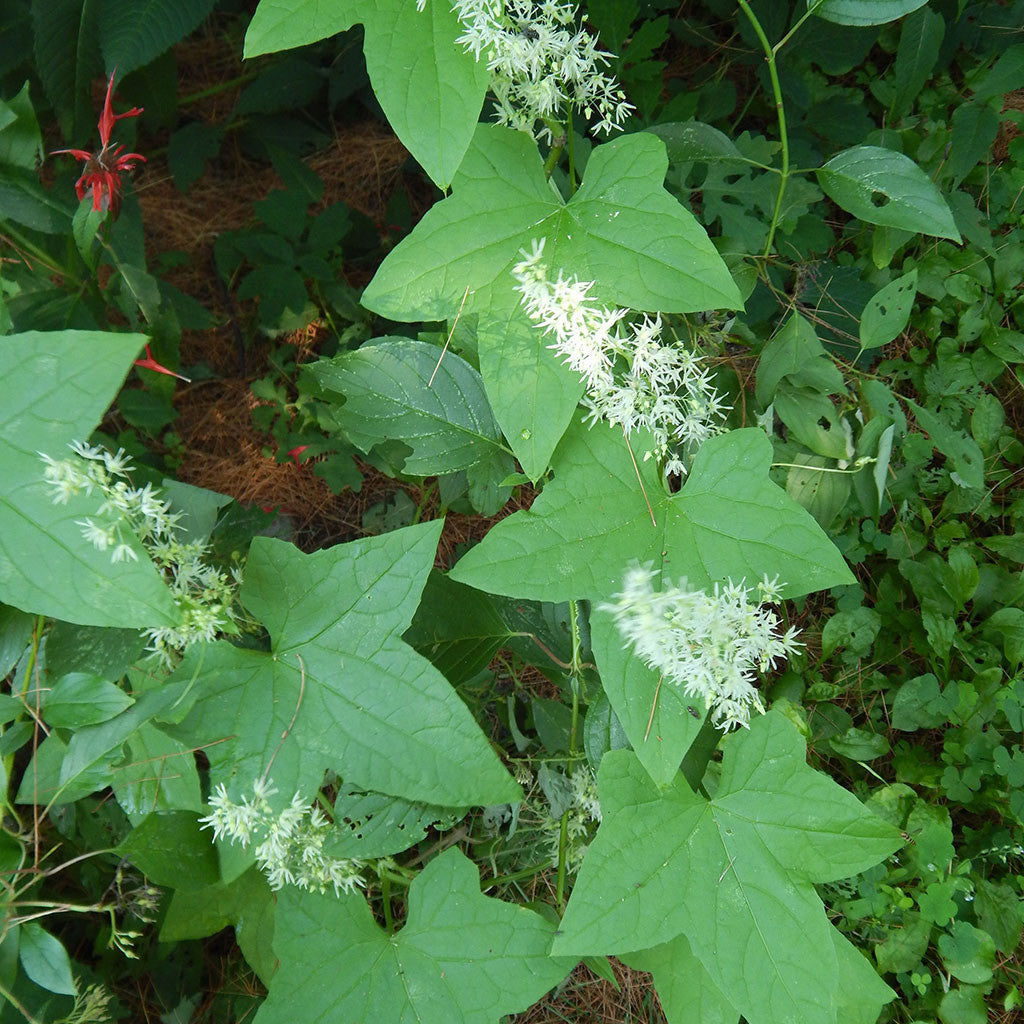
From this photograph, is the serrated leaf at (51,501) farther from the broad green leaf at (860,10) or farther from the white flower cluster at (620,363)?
the broad green leaf at (860,10)

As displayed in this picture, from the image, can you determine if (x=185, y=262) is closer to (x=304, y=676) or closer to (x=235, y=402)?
(x=235, y=402)

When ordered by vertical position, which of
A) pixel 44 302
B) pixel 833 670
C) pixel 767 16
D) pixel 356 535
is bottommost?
pixel 833 670

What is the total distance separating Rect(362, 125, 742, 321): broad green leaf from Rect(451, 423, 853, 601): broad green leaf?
0.82 ft

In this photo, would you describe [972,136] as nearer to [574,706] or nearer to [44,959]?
[574,706]

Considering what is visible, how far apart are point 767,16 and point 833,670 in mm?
1732

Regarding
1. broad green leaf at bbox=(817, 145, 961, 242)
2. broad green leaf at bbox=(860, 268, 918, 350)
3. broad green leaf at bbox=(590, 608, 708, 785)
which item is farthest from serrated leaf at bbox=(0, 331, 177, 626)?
broad green leaf at bbox=(860, 268, 918, 350)

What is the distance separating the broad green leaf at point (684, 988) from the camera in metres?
1.43

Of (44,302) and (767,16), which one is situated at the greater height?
(767,16)

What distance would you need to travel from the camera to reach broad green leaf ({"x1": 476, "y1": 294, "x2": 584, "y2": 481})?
1202mm

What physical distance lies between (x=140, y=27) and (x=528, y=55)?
3.91 ft

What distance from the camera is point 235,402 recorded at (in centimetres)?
279

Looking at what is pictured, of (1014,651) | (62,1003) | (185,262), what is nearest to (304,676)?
(62,1003)

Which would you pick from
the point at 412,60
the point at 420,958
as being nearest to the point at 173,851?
the point at 420,958

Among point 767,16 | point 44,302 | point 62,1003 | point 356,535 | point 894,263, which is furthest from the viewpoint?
point 356,535
